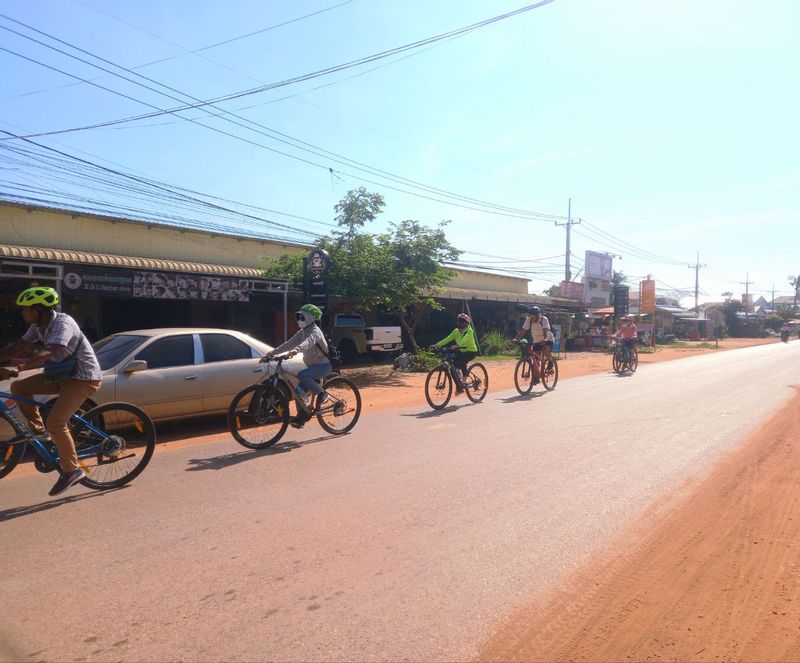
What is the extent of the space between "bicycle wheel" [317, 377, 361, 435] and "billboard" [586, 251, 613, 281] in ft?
119

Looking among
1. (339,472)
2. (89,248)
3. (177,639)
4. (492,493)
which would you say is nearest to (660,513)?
(492,493)

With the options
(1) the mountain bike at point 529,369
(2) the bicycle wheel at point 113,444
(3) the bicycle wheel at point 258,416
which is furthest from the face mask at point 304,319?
(1) the mountain bike at point 529,369

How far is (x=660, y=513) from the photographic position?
5.00 metres

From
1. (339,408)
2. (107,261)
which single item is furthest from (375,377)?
(339,408)

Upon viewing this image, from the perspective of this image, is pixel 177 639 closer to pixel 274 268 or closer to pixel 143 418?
pixel 143 418

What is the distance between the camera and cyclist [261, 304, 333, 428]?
7773mm

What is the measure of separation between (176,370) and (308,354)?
1.89 m

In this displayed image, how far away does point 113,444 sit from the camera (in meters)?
5.69

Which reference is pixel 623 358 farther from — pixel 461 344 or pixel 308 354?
pixel 308 354

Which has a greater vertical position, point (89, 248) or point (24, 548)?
point (89, 248)

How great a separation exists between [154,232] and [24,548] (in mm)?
17468

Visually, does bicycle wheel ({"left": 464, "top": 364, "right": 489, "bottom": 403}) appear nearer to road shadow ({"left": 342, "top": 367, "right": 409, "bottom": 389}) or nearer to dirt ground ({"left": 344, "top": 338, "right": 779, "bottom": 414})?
dirt ground ({"left": 344, "top": 338, "right": 779, "bottom": 414})

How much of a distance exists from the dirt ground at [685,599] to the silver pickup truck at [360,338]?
17.5m

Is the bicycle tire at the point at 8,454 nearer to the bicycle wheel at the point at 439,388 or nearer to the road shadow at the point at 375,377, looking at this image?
the bicycle wheel at the point at 439,388
